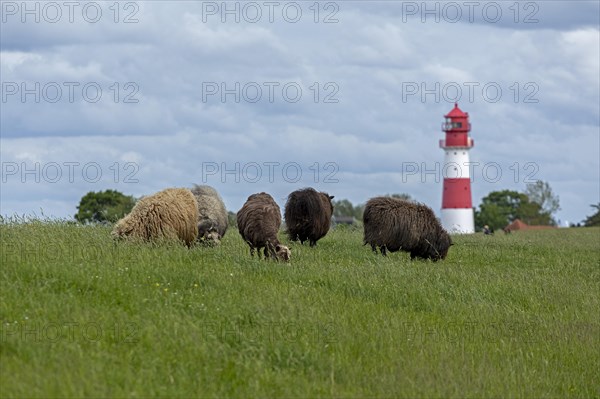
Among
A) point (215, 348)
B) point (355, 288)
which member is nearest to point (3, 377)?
point (215, 348)

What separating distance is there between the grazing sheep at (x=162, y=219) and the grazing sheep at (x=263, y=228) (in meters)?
0.96

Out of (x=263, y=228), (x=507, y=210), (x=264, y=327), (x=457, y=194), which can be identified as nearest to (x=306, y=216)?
(x=263, y=228)

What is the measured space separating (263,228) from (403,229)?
468 cm

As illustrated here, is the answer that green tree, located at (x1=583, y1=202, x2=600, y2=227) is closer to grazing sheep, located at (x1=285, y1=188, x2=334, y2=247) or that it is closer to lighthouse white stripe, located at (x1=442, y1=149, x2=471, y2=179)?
lighthouse white stripe, located at (x1=442, y1=149, x2=471, y2=179)

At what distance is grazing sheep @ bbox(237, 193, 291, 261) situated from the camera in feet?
56.1

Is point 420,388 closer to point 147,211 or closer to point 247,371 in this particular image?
point 247,371

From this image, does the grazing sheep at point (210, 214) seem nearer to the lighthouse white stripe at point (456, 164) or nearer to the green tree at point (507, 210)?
the lighthouse white stripe at point (456, 164)

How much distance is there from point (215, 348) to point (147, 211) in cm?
678

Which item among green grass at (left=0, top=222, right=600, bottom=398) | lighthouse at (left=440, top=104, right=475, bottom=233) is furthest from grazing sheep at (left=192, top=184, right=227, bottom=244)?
lighthouse at (left=440, top=104, right=475, bottom=233)

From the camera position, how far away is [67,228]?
63.2 feet

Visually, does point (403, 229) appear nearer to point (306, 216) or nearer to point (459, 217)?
point (306, 216)

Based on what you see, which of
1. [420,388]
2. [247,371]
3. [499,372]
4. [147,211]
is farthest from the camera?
[147,211]

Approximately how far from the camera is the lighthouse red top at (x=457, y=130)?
78.4 m

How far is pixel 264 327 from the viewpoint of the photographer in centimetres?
1145
